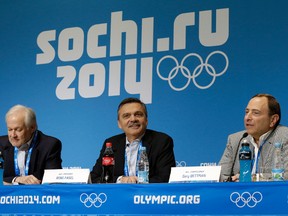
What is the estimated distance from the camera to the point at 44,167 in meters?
4.44

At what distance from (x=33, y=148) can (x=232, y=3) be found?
206 centimetres

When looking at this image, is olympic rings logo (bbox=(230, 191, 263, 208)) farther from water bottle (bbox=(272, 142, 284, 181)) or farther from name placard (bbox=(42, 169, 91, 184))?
name placard (bbox=(42, 169, 91, 184))

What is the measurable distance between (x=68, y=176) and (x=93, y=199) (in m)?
0.39

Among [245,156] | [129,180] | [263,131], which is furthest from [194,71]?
[245,156]

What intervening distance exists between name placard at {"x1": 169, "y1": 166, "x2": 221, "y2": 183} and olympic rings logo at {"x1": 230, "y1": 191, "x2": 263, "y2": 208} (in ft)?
0.90

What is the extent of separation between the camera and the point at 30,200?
3.16 meters

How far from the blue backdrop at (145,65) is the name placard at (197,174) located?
6.84 feet

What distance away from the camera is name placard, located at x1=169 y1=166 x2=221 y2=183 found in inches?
116

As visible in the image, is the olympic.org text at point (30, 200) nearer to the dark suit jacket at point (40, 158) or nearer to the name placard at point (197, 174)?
the name placard at point (197, 174)

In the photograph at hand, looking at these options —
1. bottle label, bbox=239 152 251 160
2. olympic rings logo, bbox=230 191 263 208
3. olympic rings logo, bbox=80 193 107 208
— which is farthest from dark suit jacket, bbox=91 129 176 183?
olympic rings logo, bbox=230 191 263 208

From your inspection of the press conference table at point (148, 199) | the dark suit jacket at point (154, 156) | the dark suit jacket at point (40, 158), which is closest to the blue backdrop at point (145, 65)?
the dark suit jacket at point (154, 156)

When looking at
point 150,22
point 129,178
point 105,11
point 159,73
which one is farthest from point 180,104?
point 129,178

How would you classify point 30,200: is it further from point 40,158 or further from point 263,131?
point 263,131

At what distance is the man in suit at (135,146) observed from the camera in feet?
13.7
